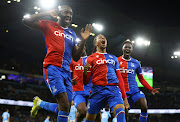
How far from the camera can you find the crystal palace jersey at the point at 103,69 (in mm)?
4621

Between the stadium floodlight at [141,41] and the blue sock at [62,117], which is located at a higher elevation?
the stadium floodlight at [141,41]

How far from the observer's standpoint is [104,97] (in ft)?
14.7

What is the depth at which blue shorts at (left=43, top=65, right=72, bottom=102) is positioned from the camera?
360 centimetres

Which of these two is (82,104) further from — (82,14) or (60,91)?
(82,14)

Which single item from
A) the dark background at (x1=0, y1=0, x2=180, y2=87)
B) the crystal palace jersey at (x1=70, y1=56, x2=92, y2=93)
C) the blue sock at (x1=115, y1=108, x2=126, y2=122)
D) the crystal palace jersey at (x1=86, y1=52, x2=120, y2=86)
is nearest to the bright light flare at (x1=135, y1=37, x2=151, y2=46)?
the dark background at (x1=0, y1=0, x2=180, y2=87)

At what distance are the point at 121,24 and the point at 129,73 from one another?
10.3 meters

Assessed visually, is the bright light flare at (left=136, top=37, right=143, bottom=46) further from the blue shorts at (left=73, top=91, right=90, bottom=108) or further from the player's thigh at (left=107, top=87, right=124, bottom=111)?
the player's thigh at (left=107, top=87, right=124, bottom=111)

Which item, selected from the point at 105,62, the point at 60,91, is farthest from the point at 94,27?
the point at 60,91

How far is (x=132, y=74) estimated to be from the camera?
6.22 meters

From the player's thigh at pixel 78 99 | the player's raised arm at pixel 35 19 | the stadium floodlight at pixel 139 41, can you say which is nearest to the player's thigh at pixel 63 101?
the player's raised arm at pixel 35 19

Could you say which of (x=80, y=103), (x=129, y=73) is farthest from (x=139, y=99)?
(x=80, y=103)

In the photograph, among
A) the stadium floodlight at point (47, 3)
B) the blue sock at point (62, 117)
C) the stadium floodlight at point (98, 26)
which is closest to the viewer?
the blue sock at point (62, 117)

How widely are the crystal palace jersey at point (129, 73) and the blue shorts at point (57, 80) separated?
101 inches

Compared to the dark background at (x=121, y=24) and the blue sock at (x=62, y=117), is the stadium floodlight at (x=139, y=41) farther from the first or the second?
the blue sock at (x=62, y=117)
